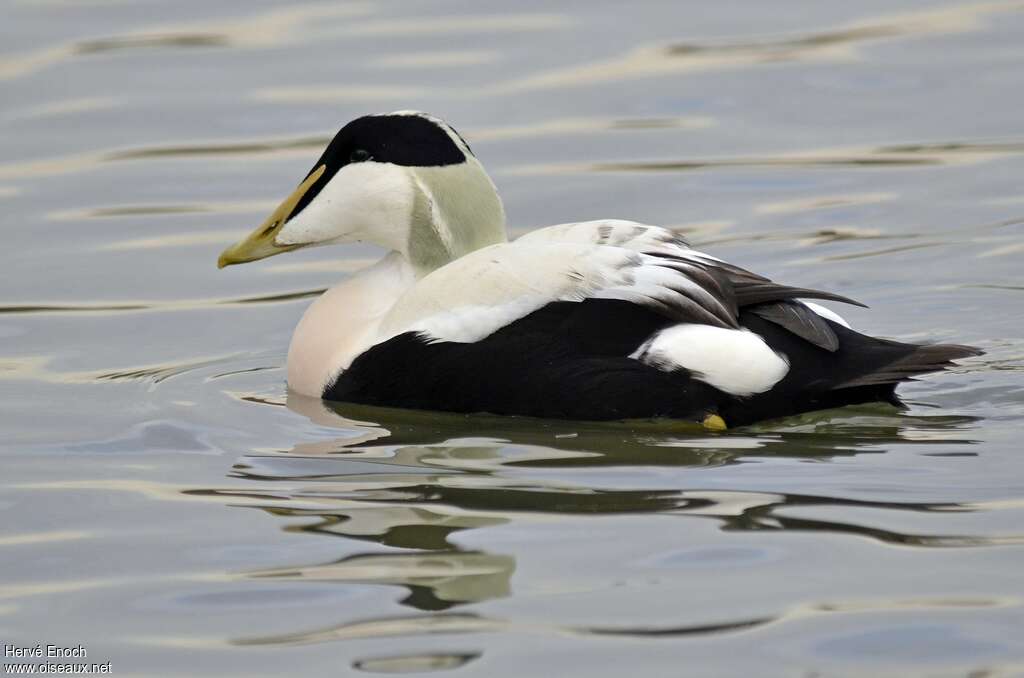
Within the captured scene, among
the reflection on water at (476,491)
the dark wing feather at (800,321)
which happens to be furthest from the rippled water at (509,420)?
the dark wing feather at (800,321)

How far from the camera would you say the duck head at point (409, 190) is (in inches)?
258

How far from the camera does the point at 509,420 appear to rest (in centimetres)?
615

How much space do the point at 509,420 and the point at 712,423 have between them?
647 millimetres

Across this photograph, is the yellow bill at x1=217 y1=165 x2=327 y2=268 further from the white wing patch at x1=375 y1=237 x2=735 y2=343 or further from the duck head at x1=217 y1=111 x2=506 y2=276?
the white wing patch at x1=375 y1=237 x2=735 y2=343

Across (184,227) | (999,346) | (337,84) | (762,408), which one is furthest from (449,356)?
(337,84)

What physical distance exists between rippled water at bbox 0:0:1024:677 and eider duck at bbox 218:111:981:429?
0.32 feet

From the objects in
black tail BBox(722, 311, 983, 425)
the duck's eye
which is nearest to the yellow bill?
the duck's eye

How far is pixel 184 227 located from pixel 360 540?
4.56 m

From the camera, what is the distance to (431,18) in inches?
487

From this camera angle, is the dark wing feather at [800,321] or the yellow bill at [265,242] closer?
the dark wing feather at [800,321]

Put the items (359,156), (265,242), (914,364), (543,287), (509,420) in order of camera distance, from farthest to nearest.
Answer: (265,242) → (359,156) → (509,420) → (543,287) → (914,364)

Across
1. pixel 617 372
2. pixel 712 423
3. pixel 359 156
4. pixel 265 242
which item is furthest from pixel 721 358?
pixel 265 242

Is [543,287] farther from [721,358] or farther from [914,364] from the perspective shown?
[914,364]

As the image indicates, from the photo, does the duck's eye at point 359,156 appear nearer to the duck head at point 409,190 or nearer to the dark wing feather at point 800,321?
the duck head at point 409,190
